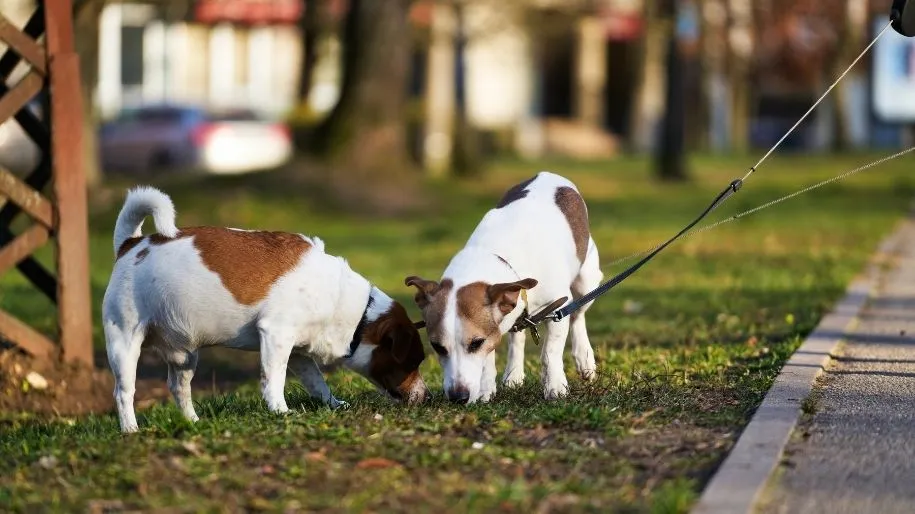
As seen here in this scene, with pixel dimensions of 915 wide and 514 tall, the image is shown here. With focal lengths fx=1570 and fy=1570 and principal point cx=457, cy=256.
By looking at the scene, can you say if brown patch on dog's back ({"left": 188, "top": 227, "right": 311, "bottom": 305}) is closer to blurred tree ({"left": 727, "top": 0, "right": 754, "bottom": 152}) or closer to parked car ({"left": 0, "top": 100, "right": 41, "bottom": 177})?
parked car ({"left": 0, "top": 100, "right": 41, "bottom": 177})

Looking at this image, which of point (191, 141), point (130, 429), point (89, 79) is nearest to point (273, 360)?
point (130, 429)

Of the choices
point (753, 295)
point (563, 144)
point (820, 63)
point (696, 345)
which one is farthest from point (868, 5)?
point (696, 345)

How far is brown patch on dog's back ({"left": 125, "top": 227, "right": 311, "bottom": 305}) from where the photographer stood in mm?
A: 7273

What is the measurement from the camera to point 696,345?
9.56 meters

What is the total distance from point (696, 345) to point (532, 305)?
7.81 feet

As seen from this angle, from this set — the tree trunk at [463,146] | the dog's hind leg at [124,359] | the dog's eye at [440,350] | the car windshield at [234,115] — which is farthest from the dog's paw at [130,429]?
the car windshield at [234,115]

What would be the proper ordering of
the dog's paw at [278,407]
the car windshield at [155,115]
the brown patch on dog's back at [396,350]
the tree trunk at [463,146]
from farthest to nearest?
the car windshield at [155,115] < the tree trunk at [463,146] < the brown patch on dog's back at [396,350] < the dog's paw at [278,407]

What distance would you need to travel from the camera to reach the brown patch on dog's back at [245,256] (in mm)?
7273

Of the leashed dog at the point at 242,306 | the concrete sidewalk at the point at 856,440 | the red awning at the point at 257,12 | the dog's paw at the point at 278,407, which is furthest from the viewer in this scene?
the red awning at the point at 257,12

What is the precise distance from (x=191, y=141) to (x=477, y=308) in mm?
30456

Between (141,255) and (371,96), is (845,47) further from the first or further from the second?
(141,255)

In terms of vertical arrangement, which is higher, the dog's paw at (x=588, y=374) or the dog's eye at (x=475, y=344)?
the dog's eye at (x=475, y=344)

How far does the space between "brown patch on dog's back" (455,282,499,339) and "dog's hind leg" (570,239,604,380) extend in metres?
1.10

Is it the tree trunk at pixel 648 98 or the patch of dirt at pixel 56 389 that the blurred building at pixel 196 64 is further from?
the patch of dirt at pixel 56 389
